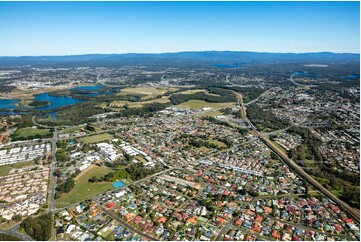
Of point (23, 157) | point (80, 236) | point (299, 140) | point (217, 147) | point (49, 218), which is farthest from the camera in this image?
point (299, 140)

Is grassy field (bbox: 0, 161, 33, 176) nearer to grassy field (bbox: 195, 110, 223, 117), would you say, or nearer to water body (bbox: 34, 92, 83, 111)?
grassy field (bbox: 195, 110, 223, 117)

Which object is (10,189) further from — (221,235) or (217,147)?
(217,147)

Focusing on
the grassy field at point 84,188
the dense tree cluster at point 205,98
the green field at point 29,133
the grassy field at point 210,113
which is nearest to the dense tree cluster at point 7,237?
the grassy field at point 84,188

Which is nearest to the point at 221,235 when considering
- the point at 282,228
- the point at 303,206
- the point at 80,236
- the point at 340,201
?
the point at 282,228

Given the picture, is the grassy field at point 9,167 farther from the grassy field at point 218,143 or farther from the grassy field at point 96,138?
the grassy field at point 218,143

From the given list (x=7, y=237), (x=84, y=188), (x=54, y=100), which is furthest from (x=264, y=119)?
(x=54, y=100)

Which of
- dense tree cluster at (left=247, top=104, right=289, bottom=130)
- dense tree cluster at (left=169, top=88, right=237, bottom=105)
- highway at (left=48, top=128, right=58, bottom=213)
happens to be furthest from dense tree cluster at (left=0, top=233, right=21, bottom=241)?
dense tree cluster at (left=169, top=88, right=237, bottom=105)
